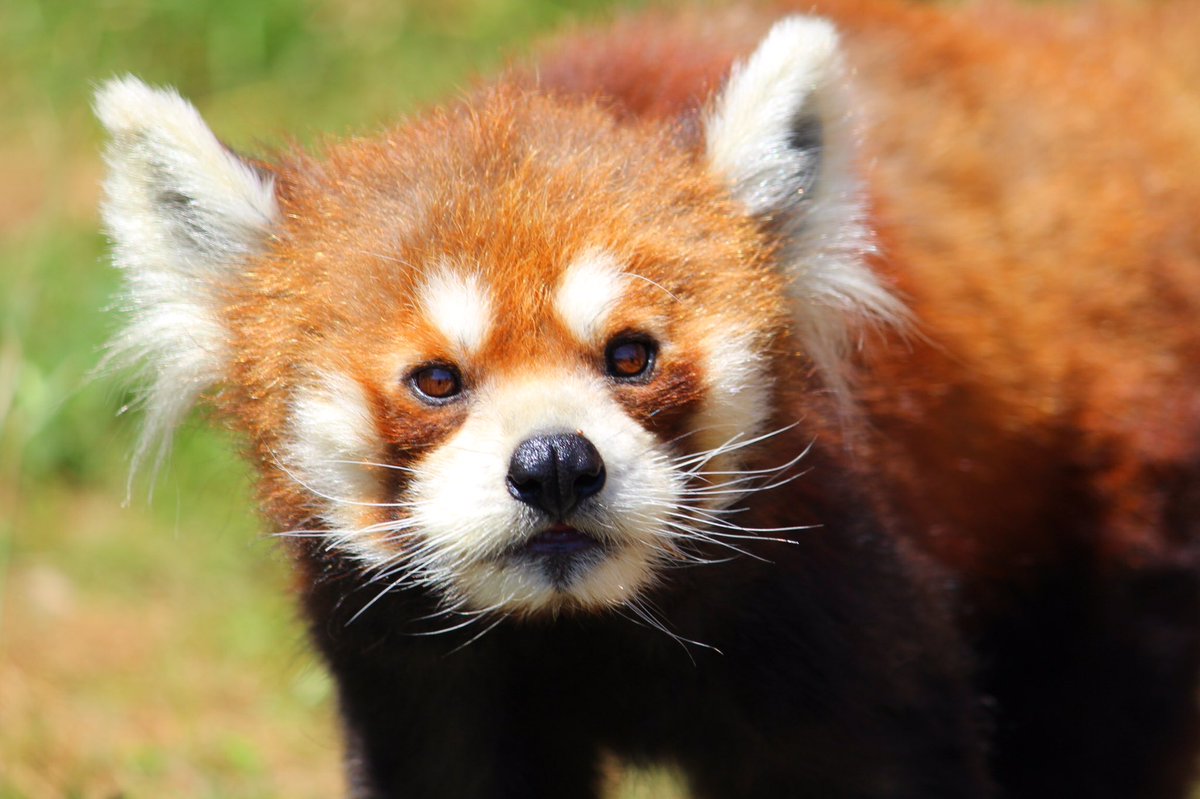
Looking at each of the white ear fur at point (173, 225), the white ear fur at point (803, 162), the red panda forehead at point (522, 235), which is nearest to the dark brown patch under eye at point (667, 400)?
the red panda forehead at point (522, 235)

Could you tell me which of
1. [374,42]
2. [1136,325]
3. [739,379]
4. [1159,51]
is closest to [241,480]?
[739,379]

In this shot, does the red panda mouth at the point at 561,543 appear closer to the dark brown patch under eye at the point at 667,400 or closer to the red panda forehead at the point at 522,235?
the dark brown patch under eye at the point at 667,400

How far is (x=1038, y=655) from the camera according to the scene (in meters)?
4.88

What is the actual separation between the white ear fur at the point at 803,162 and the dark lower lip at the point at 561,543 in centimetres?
84

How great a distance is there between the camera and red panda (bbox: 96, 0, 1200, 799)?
3.34 metres

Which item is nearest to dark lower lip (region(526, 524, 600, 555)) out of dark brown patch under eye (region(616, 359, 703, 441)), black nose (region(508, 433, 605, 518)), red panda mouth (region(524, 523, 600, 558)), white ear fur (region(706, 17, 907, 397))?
red panda mouth (region(524, 523, 600, 558))

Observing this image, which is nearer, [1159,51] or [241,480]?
[241,480]

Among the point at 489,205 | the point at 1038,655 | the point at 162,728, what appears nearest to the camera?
the point at 489,205

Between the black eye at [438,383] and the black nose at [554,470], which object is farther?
the black eye at [438,383]

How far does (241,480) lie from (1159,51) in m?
3.29

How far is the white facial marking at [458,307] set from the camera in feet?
10.8

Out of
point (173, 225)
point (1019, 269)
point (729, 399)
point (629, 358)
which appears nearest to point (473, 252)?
point (629, 358)

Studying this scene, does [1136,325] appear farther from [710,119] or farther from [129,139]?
[129,139]

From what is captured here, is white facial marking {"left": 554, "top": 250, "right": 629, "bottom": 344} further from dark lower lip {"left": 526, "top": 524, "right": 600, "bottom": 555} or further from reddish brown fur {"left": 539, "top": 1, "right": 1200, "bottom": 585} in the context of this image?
reddish brown fur {"left": 539, "top": 1, "right": 1200, "bottom": 585}
